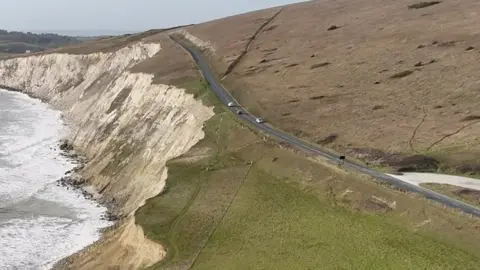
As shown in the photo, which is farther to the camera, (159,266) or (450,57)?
(450,57)

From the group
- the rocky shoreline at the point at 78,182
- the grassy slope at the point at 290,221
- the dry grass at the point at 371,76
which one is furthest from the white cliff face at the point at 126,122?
the dry grass at the point at 371,76

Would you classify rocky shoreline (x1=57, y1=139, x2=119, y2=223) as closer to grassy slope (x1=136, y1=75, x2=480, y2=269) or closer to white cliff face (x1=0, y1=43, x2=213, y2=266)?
white cliff face (x1=0, y1=43, x2=213, y2=266)

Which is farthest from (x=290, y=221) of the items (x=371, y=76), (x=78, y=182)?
(x=371, y=76)

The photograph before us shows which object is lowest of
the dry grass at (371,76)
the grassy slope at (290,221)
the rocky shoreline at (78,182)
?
the rocky shoreline at (78,182)

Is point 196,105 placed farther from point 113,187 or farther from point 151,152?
point 113,187

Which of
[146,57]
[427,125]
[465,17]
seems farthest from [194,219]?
[146,57]

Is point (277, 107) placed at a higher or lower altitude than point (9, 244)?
higher

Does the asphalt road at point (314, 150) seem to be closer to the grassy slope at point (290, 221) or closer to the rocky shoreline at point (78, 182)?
the grassy slope at point (290, 221)
